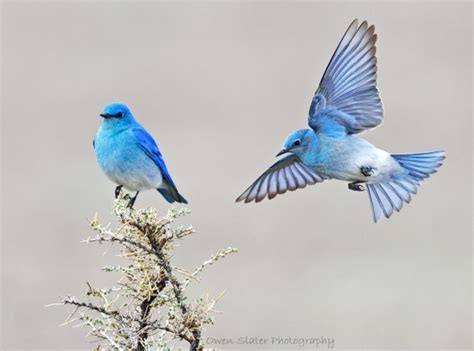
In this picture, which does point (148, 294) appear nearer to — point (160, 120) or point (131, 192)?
point (131, 192)

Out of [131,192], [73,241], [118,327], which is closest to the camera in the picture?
[118,327]

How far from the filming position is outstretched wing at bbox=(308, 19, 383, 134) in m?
5.05

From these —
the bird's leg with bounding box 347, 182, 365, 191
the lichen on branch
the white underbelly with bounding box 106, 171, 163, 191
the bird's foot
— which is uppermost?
the white underbelly with bounding box 106, 171, 163, 191

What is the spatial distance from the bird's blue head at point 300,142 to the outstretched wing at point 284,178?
235mm

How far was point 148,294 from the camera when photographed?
3.31m

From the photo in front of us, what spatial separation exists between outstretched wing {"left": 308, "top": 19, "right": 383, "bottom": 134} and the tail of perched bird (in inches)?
10.9

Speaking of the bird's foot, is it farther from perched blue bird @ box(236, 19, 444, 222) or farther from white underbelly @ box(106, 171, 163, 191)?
white underbelly @ box(106, 171, 163, 191)

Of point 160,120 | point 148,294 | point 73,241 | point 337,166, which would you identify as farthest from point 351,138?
point 160,120

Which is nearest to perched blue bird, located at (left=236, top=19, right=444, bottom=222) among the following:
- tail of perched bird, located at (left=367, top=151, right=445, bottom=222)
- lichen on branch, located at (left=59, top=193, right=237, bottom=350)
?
tail of perched bird, located at (left=367, top=151, right=445, bottom=222)

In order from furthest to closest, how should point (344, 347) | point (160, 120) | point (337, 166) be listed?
point (160, 120) < point (344, 347) < point (337, 166)

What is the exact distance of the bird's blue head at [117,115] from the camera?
5129mm

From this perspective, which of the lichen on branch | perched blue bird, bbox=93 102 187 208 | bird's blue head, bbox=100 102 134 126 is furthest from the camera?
bird's blue head, bbox=100 102 134 126

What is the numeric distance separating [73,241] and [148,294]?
11.4 meters

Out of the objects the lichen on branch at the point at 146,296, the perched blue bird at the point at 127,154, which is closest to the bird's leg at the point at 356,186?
the perched blue bird at the point at 127,154
